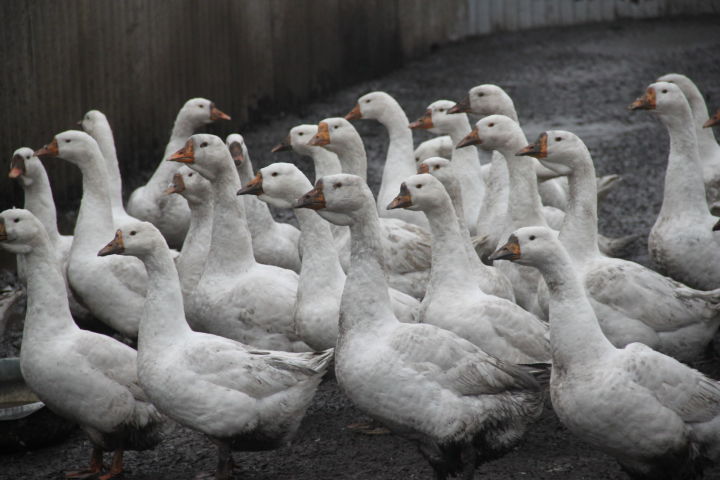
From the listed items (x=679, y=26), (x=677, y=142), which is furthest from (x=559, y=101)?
(x=677, y=142)

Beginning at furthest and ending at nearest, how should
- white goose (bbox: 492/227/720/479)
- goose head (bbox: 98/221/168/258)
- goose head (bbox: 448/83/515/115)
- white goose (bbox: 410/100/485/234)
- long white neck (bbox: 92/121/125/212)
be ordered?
white goose (bbox: 410/100/485/234), long white neck (bbox: 92/121/125/212), goose head (bbox: 448/83/515/115), goose head (bbox: 98/221/168/258), white goose (bbox: 492/227/720/479)

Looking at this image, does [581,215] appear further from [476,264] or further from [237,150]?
[237,150]

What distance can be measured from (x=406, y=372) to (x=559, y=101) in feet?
33.7

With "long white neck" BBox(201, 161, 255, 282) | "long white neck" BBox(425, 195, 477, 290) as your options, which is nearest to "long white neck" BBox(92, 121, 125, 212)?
"long white neck" BBox(201, 161, 255, 282)

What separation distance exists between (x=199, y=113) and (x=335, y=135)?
182 centimetres

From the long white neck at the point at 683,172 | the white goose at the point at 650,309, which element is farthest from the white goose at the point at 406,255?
the long white neck at the point at 683,172

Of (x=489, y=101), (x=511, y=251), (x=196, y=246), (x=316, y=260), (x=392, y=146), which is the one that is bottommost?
(x=196, y=246)

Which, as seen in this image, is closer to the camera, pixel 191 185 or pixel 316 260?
pixel 316 260

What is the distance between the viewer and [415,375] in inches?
206

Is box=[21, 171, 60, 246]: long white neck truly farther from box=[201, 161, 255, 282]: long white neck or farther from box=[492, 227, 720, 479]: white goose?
box=[492, 227, 720, 479]: white goose

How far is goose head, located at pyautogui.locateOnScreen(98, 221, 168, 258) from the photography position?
5828 mm

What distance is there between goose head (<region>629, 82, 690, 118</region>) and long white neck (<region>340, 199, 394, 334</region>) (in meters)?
3.04

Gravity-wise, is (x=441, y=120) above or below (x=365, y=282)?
above

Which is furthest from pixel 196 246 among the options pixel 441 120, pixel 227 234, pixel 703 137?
pixel 703 137
